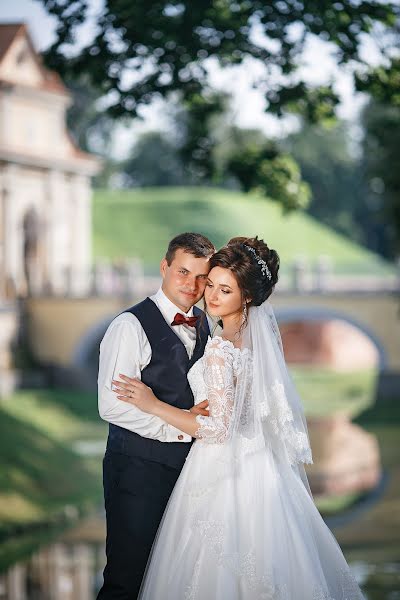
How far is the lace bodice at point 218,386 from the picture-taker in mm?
5227

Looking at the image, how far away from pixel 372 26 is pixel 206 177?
237 centimetres

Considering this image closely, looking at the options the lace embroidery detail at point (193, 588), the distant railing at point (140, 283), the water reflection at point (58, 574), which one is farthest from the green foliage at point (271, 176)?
the distant railing at point (140, 283)

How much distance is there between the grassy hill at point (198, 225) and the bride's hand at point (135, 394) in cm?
3608

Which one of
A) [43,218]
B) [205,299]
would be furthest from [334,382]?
[205,299]

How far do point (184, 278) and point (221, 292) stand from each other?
0.22 meters

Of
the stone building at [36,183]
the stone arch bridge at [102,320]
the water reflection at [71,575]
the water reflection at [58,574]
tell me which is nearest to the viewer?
the water reflection at [71,575]

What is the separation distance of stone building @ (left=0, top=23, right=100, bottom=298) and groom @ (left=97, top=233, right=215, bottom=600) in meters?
25.8

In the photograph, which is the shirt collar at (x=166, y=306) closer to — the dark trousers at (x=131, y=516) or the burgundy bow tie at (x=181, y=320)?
the burgundy bow tie at (x=181, y=320)

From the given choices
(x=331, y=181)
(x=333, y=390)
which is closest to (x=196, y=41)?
(x=333, y=390)

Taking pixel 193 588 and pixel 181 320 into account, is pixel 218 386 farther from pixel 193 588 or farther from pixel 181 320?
pixel 193 588

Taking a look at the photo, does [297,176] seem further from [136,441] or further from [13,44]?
[13,44]

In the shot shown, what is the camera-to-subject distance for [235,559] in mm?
5250

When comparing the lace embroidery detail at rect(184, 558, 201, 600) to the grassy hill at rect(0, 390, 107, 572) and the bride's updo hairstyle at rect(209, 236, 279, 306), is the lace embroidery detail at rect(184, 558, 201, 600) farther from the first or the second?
the grassy hill at rect(0, 390, 107, 572)

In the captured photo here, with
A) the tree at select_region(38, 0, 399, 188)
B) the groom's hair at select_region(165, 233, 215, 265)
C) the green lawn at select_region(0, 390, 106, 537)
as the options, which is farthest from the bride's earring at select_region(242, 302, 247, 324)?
the green lawn at select_region(0, 390, 106, 537)
